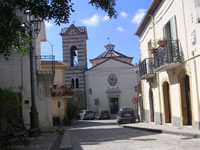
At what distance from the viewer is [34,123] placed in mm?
13469

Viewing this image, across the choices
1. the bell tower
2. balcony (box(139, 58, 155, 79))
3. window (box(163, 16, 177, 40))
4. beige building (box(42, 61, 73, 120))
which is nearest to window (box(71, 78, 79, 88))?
the bell tower

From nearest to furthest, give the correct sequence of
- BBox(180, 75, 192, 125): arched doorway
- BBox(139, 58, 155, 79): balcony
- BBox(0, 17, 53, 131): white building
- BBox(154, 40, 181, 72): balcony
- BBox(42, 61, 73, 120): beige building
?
1. BBox(154, 40, 181, 72): balcony
2. BBox(180, 75, 192, 125): arched doorway
3. BBox(0, 17, 53, 131): white building
4. BBox(139, 58, 155, 79): balcony
5. BBox(42, 61, 73, 120): beige building

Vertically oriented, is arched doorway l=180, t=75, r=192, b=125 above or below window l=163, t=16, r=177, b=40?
below

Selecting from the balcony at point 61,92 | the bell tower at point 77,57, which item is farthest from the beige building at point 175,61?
the bell tower at point 77,57

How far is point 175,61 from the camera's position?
1488cm

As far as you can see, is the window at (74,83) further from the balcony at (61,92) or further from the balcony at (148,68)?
the balcony at (148,68)

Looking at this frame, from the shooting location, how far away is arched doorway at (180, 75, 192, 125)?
1538 centimetres

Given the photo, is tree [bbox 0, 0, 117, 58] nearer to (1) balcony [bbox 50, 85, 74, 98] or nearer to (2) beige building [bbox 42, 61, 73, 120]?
(2) beige building [bbox 42, 61, 73, 120]

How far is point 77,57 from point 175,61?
32.1 m

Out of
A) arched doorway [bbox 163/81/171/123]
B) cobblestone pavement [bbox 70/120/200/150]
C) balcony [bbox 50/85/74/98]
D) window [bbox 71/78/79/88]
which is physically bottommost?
cobblestone pavement [bbox 70/120/200/150]

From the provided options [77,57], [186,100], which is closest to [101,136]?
[186,100]

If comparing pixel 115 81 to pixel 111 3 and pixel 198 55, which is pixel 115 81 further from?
pixel 111 3

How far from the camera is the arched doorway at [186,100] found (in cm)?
1538

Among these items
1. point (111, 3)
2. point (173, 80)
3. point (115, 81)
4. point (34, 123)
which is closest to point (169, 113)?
point (173, 80)
